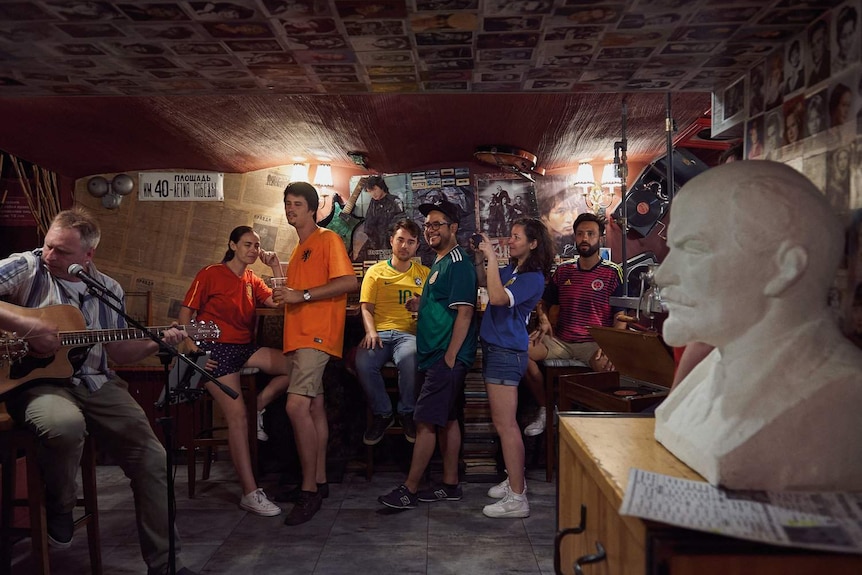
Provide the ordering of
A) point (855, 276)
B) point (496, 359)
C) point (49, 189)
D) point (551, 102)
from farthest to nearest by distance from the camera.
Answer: point (49, 189), point (551, 102), point (496, 359), point (855, 276)

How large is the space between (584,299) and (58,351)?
3.24 metres

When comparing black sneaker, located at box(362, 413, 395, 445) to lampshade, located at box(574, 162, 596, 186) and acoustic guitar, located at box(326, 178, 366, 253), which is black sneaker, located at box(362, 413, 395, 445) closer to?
acoustic guitar, located at box(326, 178, 366, 253)

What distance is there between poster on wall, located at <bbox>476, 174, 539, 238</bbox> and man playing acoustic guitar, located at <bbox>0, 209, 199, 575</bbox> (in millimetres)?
3841

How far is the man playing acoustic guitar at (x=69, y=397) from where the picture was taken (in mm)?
2418

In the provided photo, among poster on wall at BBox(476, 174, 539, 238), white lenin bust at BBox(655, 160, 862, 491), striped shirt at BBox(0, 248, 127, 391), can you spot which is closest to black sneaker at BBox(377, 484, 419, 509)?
striped shirt at BBox(0, 248, 127, 391)

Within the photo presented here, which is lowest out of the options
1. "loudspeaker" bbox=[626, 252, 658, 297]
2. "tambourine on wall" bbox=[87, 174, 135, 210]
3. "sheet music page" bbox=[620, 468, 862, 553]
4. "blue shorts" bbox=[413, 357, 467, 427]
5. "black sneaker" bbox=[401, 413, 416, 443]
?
"black sneaker" bbox=[401, 413, 416, 443]

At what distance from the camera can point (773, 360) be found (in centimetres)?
101

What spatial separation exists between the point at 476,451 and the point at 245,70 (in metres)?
2.95

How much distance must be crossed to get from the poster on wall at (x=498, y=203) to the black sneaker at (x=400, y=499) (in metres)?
3.20

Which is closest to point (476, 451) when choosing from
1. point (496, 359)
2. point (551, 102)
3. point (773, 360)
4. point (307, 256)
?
point (496, 359)

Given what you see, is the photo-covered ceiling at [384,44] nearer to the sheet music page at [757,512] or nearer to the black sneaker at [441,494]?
the sheet music page at [757,512]

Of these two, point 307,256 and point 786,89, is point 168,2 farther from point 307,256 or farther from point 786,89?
point 307,256

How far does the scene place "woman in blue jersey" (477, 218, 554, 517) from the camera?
332cm

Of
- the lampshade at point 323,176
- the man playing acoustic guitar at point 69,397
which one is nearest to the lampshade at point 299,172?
the lampshade at point 323,176
